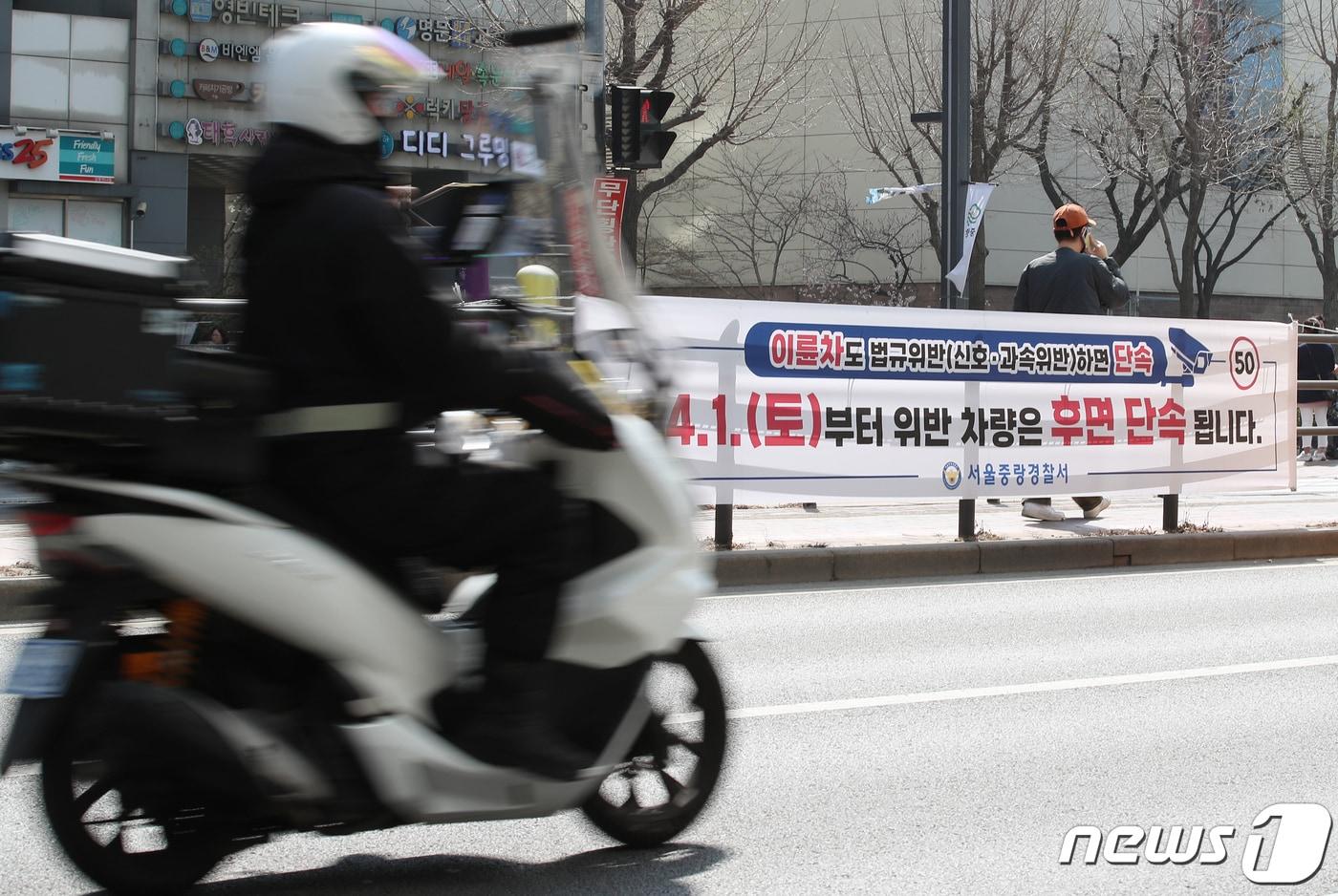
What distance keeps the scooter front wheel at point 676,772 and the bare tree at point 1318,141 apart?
37.0m

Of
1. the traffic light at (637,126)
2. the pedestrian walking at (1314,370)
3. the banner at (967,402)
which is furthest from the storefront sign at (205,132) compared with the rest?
the banner at (967,402)

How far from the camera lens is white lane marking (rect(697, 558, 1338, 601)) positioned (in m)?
9.32

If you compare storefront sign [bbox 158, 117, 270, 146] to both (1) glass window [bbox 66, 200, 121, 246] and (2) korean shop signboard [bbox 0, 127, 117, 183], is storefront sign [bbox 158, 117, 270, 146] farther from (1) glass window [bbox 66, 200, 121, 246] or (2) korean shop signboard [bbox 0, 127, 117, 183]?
(1) glass window [bbox 66, 200, 121, 246]

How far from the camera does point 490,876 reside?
3992 millimetres

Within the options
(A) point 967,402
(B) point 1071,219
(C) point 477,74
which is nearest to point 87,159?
(B) point 1071,219

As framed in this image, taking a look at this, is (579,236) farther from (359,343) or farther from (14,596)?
(14,596)

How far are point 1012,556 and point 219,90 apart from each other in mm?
27362

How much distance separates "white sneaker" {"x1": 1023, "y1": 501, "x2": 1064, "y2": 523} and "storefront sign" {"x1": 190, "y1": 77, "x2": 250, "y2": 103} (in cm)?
2574

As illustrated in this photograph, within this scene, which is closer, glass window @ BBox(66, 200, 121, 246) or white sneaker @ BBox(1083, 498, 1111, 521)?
white sneaker @ BBox(1083, 498, 1111, 521)

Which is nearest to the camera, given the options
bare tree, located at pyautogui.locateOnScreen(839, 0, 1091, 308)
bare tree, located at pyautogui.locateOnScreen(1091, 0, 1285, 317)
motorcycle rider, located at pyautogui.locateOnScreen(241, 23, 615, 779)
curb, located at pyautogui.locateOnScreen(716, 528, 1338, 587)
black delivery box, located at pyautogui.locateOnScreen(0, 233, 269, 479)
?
black delivery box, located at pyautogui.locateOnScreen(0, 233, 269, 479)

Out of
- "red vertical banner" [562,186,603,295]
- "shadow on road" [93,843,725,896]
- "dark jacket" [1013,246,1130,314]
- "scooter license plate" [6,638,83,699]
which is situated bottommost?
"shadow on road" [93,843,725,896]

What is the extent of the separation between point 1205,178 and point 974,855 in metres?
34.4

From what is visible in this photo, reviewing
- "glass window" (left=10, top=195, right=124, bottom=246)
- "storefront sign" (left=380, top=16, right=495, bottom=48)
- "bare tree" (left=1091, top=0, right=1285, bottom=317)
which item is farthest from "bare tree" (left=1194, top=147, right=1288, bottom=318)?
"glass window" (left=10, top=195, right=124, bottom=246)

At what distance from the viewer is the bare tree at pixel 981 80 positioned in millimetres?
31734
